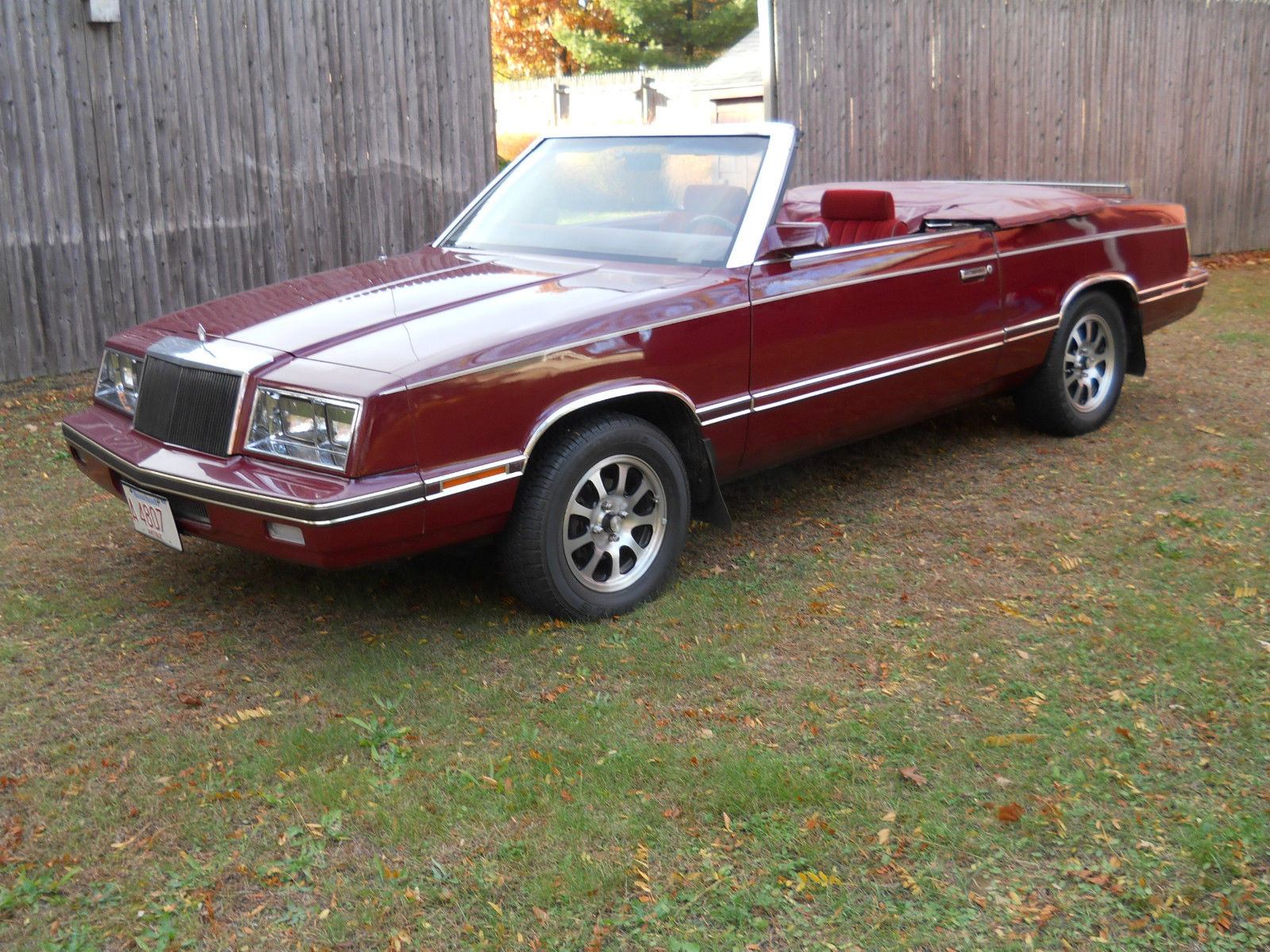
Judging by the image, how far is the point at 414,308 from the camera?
432 centimetres

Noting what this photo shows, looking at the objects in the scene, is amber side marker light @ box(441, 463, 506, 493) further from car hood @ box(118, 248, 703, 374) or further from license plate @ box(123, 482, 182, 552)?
license plate @ box(123, 482, 182, 552)

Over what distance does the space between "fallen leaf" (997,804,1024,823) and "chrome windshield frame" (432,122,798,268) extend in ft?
7.71

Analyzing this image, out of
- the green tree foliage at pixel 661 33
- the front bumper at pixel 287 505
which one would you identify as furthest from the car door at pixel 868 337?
the green tree foliage at pixel 661 33

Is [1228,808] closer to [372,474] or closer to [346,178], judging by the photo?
[372,474]

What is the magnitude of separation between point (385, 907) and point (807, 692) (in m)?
1.53

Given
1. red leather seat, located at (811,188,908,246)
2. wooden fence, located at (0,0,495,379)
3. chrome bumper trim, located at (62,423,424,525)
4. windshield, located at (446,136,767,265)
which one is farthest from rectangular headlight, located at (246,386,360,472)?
wooden fence, located at (0,0,495,379)

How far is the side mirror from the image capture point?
4.88 meters

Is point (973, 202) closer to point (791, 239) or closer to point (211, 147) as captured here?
point (791, 239)

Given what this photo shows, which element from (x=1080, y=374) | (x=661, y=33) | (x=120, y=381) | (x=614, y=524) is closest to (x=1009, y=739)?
(x=614, y=524)

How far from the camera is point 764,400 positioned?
4.85 meters

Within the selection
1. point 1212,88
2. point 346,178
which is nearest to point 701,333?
point 346,178

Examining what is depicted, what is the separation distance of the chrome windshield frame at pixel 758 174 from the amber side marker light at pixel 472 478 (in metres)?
1.36

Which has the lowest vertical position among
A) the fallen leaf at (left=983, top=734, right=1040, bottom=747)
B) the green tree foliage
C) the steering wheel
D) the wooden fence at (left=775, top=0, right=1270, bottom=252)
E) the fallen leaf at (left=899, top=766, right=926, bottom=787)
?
the fallen leaf at (left=899, top=766, right=926, bottom=787)

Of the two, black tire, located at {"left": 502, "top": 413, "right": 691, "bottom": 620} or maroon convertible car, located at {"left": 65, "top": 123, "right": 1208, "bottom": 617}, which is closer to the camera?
maroon convertible car, located at {"left": 65, "top": 123, "right": 1208, "bottom": 617}
